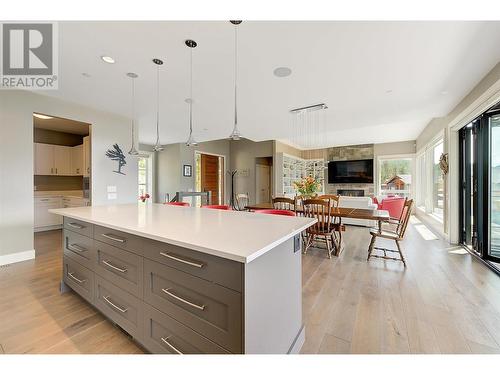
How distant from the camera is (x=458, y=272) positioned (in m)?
2.68

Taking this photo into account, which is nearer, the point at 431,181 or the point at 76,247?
the point at 76,247

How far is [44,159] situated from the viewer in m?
5.01

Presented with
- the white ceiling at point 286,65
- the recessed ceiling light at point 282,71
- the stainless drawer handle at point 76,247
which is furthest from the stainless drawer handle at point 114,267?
the recessed ceiling light at point 282,71

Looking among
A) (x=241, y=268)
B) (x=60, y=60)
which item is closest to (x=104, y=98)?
(x=60, y=60)

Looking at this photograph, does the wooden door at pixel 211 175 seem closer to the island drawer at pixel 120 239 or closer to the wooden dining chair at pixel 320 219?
the wooden dining chair at pixel 320 219

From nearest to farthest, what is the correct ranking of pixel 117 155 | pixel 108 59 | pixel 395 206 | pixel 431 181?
pixel 108 59 → pixel 117 155 → pixel 395 206 → pixel 431 181

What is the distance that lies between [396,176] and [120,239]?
29.8 ft

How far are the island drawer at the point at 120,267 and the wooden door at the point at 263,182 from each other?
679 centimetres

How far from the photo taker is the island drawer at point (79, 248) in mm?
1810

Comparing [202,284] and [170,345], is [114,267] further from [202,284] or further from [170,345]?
[202,284]

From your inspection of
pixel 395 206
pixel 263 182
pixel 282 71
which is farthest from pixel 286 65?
pixel 263 182
